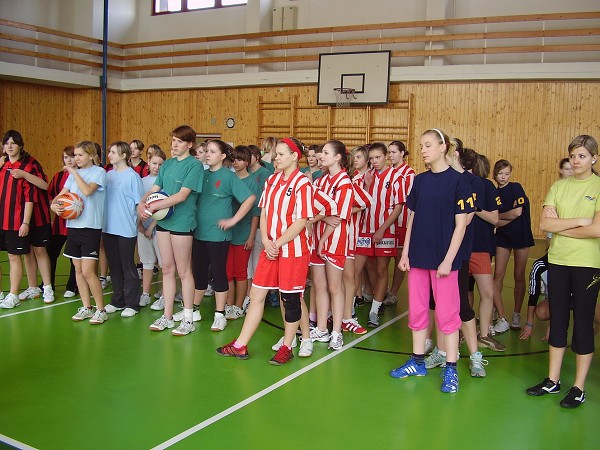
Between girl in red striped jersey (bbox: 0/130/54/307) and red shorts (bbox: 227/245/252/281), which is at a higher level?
girl in red striped jersey (bbox: 0/130/54/307)

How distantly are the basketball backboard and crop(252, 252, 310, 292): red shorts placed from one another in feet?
34.5

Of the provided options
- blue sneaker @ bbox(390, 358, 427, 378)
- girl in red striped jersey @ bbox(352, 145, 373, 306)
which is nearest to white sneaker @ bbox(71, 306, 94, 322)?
girl in red striped jersey @ bbox(352, 145, 373, 306)

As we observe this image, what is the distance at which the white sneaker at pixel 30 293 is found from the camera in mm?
6523

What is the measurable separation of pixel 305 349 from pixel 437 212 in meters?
1.62

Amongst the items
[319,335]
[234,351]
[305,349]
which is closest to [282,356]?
[305,349]

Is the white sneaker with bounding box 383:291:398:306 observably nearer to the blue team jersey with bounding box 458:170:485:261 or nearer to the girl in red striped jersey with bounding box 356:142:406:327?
the girl in red striped jersey with bounding box 356:142:406:327

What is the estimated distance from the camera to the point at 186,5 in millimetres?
18125

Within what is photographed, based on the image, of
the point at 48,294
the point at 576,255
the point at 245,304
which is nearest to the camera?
the point at 576,255

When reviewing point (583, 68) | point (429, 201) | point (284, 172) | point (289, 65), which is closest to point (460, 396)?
point (429, 201)

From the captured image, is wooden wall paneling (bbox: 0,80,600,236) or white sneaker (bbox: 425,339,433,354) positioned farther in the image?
wooden wall paneling (bbox: 0,80,600,236)

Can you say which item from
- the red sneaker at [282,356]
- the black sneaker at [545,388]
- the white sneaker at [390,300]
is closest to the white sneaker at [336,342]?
the red sneaker at [282,356]

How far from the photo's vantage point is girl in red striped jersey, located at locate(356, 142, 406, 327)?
19.8 feet

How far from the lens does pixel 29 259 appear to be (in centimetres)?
647

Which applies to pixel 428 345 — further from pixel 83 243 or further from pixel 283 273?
pixel 83 243
